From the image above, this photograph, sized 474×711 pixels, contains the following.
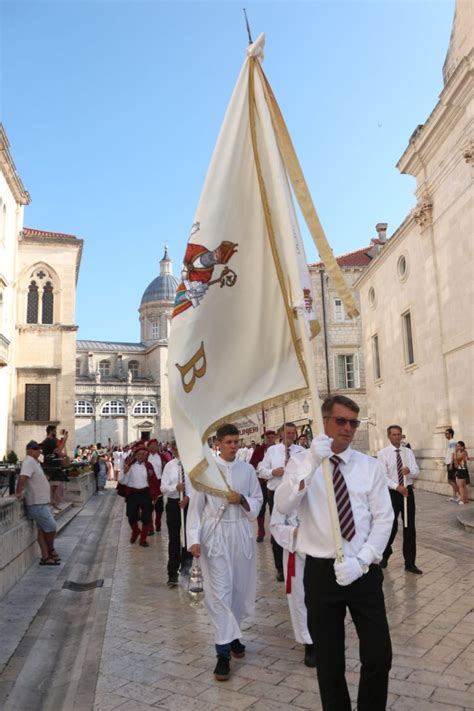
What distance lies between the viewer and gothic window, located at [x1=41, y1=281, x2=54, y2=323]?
35969 mm

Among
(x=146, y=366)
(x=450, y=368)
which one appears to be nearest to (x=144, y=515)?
(x=450, y=368)

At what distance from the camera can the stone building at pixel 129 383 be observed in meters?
74.8

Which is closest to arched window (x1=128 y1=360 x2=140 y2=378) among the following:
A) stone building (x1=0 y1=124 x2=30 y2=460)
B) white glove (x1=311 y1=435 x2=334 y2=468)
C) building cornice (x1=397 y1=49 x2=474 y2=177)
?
stone building (x1=0 y1=124 x2=30 y2=460)

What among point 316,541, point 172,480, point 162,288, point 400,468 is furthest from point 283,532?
point 162,288

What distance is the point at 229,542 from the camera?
5.11 meters

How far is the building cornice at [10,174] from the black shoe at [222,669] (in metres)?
26.1

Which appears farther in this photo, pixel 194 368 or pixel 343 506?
pixel 194 368

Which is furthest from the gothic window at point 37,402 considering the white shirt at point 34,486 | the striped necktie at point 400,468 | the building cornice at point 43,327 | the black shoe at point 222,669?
the black shoe at point 222,669

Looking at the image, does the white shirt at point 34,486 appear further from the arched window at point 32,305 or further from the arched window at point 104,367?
the arched window at point 104,367

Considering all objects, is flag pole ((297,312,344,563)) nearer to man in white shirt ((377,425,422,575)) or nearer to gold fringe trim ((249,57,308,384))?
gold fringe trim ((249,57,308,384))

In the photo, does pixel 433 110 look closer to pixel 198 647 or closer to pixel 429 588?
pixel 429 588

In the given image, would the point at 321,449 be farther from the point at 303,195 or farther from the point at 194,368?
the point at 303,195

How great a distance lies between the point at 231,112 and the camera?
463 centimetres

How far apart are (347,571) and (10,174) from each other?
30984 millimetres
